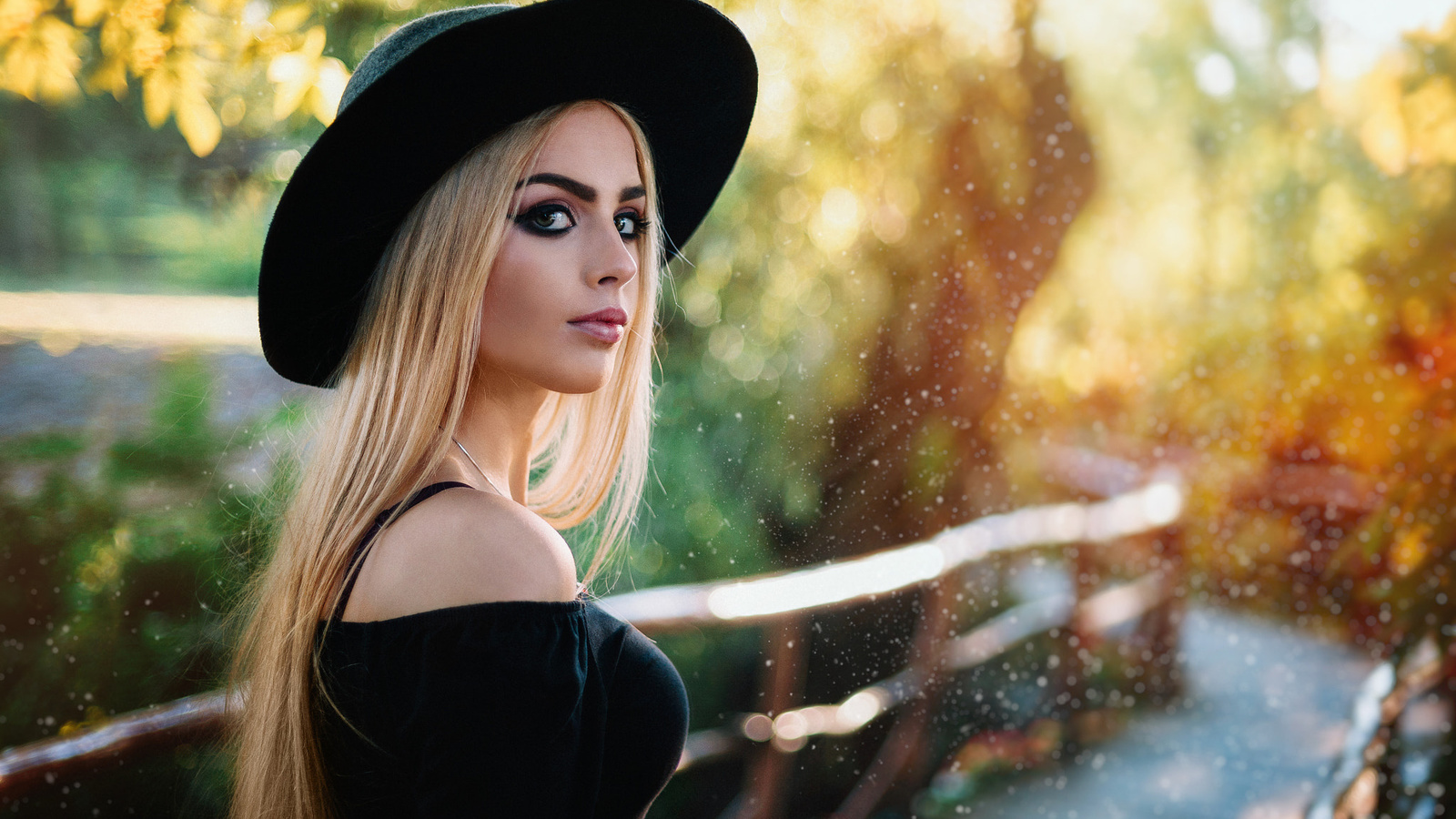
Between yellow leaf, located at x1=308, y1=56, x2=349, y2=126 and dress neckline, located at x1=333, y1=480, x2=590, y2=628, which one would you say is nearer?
dress neckline, located at x1=333, y1=480, x2=590, y2=628

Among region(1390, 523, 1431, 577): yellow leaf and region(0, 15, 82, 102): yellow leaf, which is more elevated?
region(1390, 523, 1431, 577): yellow leaf

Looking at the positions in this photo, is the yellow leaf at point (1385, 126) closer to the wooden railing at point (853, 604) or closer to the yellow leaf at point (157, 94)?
the wooden railing at point (853, 604)

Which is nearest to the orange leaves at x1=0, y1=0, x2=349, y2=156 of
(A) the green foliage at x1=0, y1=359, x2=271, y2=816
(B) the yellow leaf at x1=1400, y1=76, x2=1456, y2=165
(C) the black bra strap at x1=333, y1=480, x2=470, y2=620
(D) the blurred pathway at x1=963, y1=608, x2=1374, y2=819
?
(A) the green foliage at x1=0, y1=359, x2=271, y2=816

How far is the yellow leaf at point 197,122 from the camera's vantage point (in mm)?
1204

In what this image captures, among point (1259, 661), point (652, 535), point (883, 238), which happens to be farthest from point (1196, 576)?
point (652, 535)

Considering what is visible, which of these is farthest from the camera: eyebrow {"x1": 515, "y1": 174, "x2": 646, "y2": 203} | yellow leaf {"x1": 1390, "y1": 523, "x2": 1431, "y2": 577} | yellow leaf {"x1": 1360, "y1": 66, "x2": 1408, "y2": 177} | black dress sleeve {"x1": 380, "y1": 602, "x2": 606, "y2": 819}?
yellow leaf {"x1": 1390, "y1": 523, "x2": 1431, "y2": 577}

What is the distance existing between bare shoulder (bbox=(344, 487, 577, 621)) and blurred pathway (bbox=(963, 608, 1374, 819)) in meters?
1.75

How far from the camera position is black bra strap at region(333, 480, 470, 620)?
0.76 meters

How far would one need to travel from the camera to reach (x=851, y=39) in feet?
5.86

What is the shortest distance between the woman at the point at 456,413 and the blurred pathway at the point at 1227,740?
164 cm

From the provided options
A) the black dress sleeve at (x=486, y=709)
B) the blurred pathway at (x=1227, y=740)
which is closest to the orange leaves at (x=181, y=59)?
the black dress sleeve at (x=486, y=709)

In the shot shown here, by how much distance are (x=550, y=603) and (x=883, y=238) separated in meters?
1.32

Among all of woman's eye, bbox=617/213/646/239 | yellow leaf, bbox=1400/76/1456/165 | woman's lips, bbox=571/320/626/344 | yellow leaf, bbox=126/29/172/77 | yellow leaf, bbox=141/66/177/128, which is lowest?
yellow leaf, bbox=141/66/177/128

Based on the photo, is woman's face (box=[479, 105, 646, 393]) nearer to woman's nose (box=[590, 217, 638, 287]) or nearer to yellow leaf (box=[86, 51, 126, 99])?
woman's nose (box=[590, 217, 638, 287])
